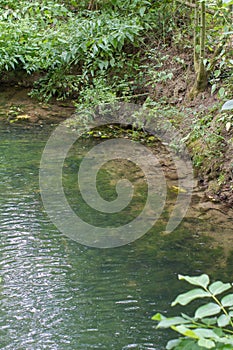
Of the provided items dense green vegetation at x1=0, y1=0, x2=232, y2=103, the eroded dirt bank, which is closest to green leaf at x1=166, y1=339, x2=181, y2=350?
the eroded dirt bank

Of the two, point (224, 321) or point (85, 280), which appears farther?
point (85, 280)

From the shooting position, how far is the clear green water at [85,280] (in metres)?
2.52

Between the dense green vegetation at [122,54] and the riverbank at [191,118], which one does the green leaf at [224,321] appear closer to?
the riverbank at [191,118]

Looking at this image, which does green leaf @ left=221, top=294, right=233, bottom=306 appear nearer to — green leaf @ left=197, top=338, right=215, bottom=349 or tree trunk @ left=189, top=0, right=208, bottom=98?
green leaf @ left=197, top=338, right=215, bottom=349

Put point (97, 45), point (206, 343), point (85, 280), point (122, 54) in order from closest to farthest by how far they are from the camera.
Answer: point (206, 343)
point (85, 280)
point (97, 45)
point (122, 54)

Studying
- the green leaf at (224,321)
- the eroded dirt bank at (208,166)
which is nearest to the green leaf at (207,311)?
the green leaf at (224,321)

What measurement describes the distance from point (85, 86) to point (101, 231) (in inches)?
125

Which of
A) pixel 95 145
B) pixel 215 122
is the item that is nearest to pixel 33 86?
pixel 95 145

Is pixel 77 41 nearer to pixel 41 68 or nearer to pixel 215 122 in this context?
pixel 41 68

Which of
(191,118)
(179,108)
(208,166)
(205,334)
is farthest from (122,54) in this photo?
(205,334)

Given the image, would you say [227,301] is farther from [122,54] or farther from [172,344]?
[122,54]

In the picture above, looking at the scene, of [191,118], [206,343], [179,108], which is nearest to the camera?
[206,343]

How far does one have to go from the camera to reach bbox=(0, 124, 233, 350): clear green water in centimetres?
252

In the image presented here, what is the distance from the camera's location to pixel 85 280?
9.93 ft
